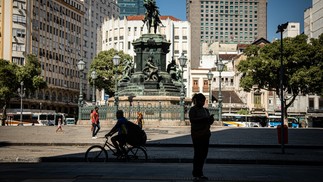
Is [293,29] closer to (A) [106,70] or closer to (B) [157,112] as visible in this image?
(A) [106,70]

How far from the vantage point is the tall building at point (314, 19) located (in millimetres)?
85131

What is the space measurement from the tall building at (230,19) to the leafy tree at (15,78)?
442ft

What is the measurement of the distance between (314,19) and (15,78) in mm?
58562

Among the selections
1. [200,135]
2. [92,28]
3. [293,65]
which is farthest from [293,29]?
[200,135]

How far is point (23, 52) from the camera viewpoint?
78.4m

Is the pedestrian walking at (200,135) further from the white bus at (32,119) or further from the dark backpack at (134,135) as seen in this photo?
the white bus at (32,119)

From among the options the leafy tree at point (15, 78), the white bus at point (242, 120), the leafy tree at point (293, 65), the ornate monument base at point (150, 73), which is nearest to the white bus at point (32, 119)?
the leafy tree at point (15, 78)

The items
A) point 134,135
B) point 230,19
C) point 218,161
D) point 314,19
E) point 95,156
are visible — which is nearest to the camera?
point 134,135

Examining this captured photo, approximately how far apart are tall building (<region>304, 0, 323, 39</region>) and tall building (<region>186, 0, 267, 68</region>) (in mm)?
100746

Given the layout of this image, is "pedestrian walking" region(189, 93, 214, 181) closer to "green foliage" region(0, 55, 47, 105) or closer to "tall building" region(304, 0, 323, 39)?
"green foliage" region(0, 55, 47, 105)

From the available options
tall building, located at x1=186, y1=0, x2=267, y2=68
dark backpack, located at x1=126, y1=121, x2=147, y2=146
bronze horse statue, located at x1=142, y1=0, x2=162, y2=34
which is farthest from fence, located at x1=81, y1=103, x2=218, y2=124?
tall building, located at x1=186, y1=0, x2=267, y2=68

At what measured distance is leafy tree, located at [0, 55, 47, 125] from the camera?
194 ft

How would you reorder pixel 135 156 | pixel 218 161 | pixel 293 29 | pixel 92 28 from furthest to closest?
1. pixel 92 28
2. pixel 293 29
3. pixel 218 161
4. pixel 135 156

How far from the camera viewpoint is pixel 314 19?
88.3 m
